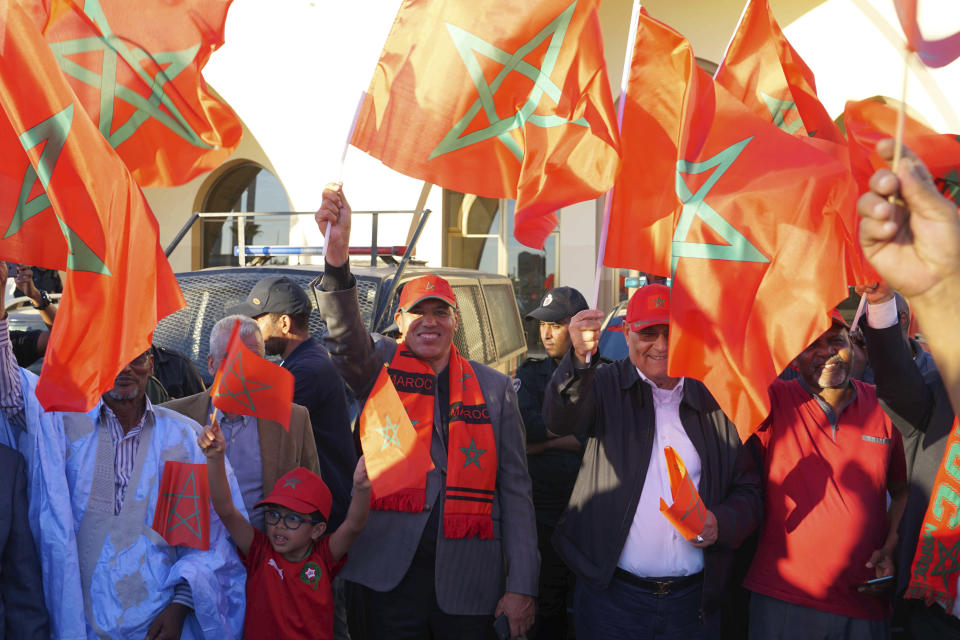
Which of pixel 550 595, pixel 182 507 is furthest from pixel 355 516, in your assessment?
pixel 550 595

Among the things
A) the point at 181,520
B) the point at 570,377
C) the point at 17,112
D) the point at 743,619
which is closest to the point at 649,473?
the point at 570,377

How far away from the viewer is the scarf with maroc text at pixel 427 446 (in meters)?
3.37

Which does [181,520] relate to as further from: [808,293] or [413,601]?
[808,293]

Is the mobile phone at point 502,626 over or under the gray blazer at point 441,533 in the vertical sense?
under

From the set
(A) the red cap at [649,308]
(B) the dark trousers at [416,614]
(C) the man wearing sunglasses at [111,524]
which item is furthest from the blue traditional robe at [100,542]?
(A) the red cap at [649,308]

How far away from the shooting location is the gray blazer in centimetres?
338

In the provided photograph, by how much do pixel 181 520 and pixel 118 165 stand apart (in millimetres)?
1280

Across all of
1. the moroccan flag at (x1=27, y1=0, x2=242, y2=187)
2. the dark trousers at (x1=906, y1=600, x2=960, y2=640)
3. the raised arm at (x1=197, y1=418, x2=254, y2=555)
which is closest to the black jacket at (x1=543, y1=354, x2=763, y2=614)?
the dark trousers at (x1=906, y1=600, x2=960, y2=640)

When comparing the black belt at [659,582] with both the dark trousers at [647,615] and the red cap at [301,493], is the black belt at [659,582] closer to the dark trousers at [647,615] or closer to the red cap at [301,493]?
the dark trousers at [647,615]

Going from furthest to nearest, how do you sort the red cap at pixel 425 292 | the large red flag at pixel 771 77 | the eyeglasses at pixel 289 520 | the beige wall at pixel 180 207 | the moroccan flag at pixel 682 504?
1. the beige wall at pixel 180 207
2. the large red flag at pixel 771 77
3. the red cap at pixel 425 292
4. the eyeglasses at pixel 289 520
5. the moroccan flag at pixel 682 504

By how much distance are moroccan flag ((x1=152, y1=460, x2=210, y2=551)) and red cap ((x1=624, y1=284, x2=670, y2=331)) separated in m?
1.73

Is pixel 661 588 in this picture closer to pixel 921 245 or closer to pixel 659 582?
pixel 659 582

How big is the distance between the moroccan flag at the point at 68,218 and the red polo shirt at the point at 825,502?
2426mm

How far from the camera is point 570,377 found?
3420mm
